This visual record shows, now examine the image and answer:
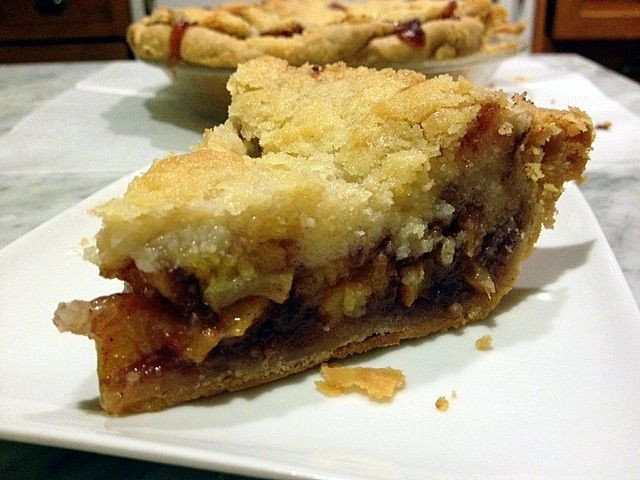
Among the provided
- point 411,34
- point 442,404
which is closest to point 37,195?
point 411,34

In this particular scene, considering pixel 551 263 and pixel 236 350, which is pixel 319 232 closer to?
pixel 236 350

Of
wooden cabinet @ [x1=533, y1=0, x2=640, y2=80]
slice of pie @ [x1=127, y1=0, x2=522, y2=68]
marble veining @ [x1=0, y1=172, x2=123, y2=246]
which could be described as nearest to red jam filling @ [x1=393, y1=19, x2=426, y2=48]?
slice of pie @ [x1=127, y1=0, x2=522, y2=68]

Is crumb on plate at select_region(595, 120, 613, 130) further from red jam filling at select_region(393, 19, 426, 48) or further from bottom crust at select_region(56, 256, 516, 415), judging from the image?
bottom crust at select_region(56, 256, 516, 415)

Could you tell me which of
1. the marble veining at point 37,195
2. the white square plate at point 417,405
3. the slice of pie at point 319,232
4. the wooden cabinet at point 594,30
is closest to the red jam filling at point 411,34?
the slice of pie at point 319,232

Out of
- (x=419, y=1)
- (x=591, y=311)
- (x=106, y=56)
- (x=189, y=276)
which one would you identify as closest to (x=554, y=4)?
(x=419, y=1)

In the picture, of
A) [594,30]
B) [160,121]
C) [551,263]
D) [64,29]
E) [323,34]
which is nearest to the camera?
[551,263]

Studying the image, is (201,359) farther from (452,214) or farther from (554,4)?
(554,4)
